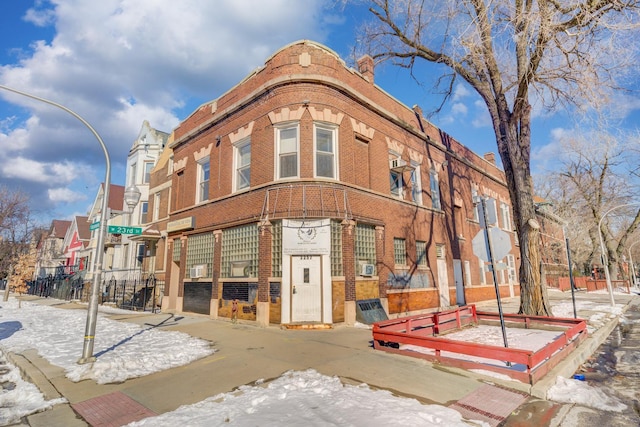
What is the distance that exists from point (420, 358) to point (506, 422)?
264 centimetres

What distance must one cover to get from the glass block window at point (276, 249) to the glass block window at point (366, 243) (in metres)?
2.98

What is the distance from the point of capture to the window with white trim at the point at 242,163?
14.8 meters

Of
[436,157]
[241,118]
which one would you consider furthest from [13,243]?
[436,157]

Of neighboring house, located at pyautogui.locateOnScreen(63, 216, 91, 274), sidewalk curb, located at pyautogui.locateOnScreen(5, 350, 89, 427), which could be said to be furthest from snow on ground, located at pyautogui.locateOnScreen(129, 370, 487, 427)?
neighboring house, located at pyautogui.locateOnScreen(63, 216, 91, 274)

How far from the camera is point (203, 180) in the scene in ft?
57.1

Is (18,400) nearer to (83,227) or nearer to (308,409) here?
(308,409)

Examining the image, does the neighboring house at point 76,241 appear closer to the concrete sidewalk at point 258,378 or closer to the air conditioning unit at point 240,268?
the air conditioning unit at point 240,268

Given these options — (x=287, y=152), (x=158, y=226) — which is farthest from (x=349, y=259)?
(x=158, y=226)

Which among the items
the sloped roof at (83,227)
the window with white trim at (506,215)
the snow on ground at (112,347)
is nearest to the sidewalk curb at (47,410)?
the snow on ground at (112,347)

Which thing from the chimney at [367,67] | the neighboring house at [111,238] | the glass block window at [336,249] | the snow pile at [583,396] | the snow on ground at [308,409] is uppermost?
the chimney at [367,67]

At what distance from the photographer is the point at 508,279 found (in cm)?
2659

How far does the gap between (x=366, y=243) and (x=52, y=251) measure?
55.5 meters

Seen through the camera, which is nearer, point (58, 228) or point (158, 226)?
point (158, 226)

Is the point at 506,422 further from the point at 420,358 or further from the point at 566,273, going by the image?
the point at 566,273
